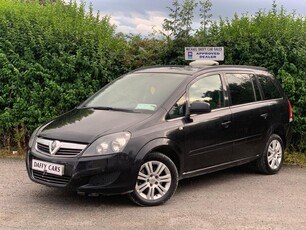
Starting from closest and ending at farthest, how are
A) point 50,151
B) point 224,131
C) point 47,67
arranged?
1. point 50,151
2. point 224,131
3. point 47,67

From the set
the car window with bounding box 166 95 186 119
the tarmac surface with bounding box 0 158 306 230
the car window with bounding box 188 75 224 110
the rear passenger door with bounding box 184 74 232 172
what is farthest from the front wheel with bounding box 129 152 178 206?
the car window with bounding box 188 75 224 110

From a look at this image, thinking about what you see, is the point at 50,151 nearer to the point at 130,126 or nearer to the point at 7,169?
the point at 130,126

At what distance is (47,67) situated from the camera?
928cm

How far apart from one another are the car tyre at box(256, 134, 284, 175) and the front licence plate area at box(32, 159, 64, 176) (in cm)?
348

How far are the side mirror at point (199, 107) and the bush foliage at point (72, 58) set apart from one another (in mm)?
3184

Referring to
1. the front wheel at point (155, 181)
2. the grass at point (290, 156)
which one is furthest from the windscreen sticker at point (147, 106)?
the grass at point (290, 156)

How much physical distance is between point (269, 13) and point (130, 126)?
505 cm

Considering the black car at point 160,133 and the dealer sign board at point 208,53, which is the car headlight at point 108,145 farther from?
the dealer sign board at point 208,53

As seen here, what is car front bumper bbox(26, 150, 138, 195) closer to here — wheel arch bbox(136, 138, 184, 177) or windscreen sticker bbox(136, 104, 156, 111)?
wheel arch bbox(136, 138, 184, 177)

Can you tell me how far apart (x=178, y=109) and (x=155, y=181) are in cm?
103

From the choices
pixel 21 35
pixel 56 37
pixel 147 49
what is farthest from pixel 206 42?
pixel 21 35

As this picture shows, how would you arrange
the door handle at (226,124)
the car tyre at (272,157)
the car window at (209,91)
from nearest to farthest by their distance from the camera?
the car window at (209,91) < the door handle at (226,124) < the car tyre at (272,157)

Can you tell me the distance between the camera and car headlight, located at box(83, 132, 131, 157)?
556cm

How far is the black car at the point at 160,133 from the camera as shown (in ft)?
18.4
